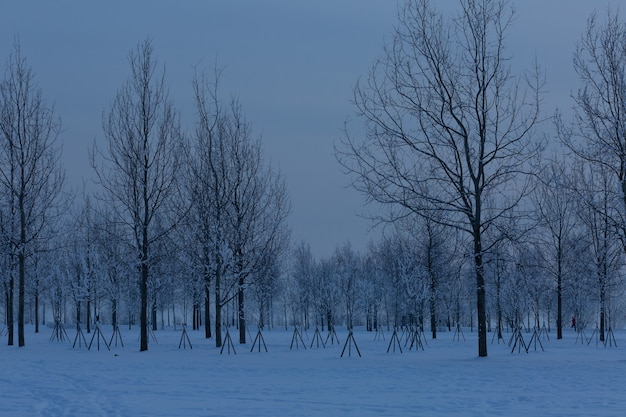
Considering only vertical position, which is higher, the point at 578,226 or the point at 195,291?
the point at 578,226

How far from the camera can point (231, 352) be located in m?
22.2

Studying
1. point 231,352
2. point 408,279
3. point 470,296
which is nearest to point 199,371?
point 231,352

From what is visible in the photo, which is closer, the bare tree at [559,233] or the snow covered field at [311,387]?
the snow covered field at [311,387]

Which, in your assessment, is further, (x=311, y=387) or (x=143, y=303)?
(x=143, y=303)

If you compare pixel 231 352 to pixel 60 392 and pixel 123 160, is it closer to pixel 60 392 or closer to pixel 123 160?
pixel 123 160

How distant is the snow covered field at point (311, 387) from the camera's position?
A: 30.8 feet

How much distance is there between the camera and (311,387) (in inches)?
472

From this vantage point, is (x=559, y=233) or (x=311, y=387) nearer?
(x=311, y=387)

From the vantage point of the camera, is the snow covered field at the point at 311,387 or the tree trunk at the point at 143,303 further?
the tree trunk at the point at 143,303

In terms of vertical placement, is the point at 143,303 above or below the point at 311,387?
above

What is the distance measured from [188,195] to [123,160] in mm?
4008

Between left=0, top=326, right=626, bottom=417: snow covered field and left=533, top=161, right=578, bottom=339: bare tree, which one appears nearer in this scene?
left=0, top=326, right=626, bottom=417: snow covered field

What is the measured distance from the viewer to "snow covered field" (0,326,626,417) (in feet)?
30.8

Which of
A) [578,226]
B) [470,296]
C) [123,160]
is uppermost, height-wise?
[123,160]
